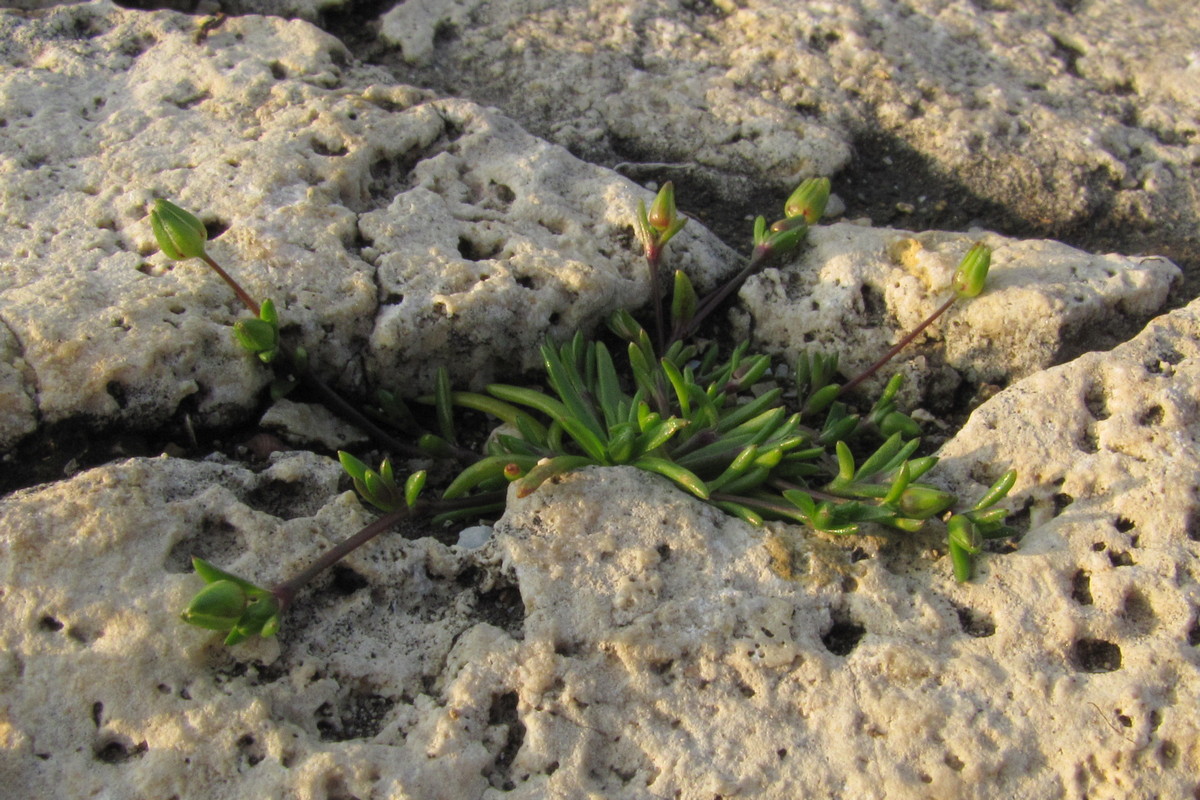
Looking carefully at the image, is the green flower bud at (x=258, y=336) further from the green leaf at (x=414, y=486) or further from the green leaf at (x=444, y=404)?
the green leaf at (x=414, y=486)

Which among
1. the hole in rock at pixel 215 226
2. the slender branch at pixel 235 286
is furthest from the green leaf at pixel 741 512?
the hole in rock at pixel 215 226

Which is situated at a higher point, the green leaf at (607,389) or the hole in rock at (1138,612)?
the hole in rock at (1138,612)

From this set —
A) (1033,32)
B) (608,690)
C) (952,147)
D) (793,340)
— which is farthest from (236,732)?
(1033,32)

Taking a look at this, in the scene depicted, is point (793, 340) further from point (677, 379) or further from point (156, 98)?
point (156, 98)

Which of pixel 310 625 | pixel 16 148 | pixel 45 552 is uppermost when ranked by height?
pixel 16 148

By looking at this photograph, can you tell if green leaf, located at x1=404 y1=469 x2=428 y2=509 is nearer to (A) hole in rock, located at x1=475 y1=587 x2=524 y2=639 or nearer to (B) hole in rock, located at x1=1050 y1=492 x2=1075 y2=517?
(A) hole in rock, located at x1=475 y1=587 x2=524 y2=639

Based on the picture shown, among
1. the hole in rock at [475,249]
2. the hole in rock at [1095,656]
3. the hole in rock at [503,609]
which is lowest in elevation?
the hole in rock at [503,609]
